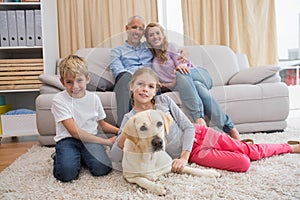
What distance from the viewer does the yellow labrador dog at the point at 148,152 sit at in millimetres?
992

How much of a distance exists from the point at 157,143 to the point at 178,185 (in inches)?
10.8

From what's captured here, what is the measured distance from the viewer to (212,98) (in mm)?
1354

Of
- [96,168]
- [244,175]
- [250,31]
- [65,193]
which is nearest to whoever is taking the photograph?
[65,193]

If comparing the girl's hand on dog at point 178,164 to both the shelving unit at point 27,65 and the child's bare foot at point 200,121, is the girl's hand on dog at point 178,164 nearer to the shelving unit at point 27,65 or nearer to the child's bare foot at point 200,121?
the child's bare foot at point 200,121

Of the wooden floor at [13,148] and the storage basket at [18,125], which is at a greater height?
the storage basket at [18,125]

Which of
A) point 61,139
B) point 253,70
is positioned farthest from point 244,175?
point 253,70

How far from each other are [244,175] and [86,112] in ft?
2.44

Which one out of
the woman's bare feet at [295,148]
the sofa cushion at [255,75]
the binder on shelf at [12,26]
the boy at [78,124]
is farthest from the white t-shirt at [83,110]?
the binder on shelf at [12,26]

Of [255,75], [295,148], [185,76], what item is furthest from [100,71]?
[255,75]

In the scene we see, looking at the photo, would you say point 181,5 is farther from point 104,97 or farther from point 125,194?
point 125,194

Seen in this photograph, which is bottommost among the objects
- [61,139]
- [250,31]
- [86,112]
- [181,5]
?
[61,139]

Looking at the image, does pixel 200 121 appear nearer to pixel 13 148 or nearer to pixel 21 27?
pixel 13 148

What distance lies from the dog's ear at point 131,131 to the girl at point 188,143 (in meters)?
0.04

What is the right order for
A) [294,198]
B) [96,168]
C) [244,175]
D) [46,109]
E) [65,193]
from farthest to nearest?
[46,109], [96,168], [244,175], [65,193], [294,198]
